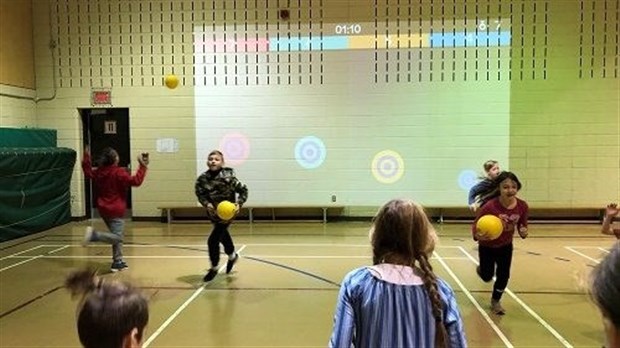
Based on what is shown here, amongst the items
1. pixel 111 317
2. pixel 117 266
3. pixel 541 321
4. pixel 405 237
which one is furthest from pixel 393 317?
pixel 117 266

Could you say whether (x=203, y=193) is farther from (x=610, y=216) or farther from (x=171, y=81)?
(x=171, y=81)

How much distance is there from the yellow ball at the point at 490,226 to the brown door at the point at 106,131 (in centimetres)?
940

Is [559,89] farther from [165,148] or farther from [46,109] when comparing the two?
[46,109]

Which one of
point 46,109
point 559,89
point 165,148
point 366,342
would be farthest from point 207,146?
point 366,342

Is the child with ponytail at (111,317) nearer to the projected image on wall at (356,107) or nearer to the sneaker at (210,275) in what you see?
the sneaker at (210,275)

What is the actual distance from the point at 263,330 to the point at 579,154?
30.2 feet

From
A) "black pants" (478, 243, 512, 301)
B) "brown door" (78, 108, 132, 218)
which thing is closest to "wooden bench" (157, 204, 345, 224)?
"brown door" (78, 108, 132, 218)

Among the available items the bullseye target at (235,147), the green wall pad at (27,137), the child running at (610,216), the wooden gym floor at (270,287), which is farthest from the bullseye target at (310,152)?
the child running at (610,216)

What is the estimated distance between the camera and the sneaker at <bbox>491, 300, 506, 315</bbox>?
5.72m

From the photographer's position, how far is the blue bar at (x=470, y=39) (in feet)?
39.5

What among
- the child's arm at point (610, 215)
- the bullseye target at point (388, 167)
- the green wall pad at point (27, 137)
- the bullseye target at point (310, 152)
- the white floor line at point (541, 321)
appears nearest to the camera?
the child's arm at point (610, 215)

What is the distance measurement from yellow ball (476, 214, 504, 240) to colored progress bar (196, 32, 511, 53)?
7470 mm

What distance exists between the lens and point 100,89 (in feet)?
42.2

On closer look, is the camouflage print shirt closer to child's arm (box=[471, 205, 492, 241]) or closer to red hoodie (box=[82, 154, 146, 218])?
red hoodie (box=[82, 154, 146, 218])
